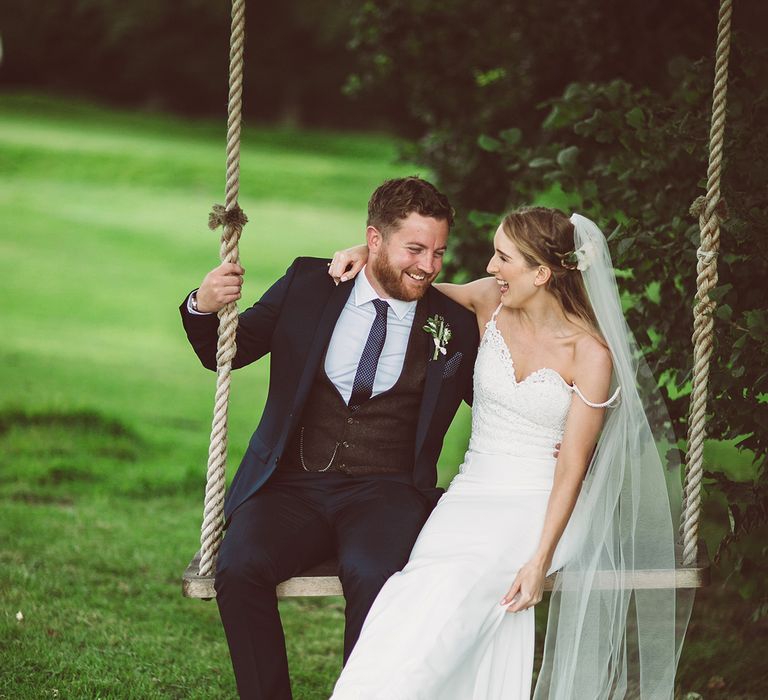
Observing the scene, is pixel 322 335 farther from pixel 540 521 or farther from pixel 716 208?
pixel 716 208

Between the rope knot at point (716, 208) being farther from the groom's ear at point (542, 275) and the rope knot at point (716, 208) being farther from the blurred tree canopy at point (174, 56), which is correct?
the blurred tree canopy at point (174, 56)

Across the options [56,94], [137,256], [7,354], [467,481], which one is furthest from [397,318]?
[56,94]

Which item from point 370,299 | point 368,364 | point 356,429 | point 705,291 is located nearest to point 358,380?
point 368,364

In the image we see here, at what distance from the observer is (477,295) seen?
4.23 meters

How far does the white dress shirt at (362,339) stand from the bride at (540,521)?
0.48ft

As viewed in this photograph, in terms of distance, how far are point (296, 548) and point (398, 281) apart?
99 cm

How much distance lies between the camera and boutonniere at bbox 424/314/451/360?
3947 mm

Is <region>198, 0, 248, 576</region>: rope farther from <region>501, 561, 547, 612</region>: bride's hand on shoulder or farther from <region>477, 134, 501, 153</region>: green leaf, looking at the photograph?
<region>477, 134, 501, 153</region>: green leaf

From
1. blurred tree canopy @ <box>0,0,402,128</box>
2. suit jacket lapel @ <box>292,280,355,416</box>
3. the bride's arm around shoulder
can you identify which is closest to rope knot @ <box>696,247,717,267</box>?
the bride's arm around shoulder

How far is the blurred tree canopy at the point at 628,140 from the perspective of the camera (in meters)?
3.98

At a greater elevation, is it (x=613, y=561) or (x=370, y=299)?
(x=370, y=299)

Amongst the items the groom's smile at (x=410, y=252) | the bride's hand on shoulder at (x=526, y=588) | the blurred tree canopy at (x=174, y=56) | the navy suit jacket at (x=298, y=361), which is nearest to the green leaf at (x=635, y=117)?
the groom's smile at (x=410, y=252)

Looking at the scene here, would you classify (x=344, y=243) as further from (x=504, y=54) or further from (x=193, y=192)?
(x=504, y=54)

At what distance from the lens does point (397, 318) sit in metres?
4.07
